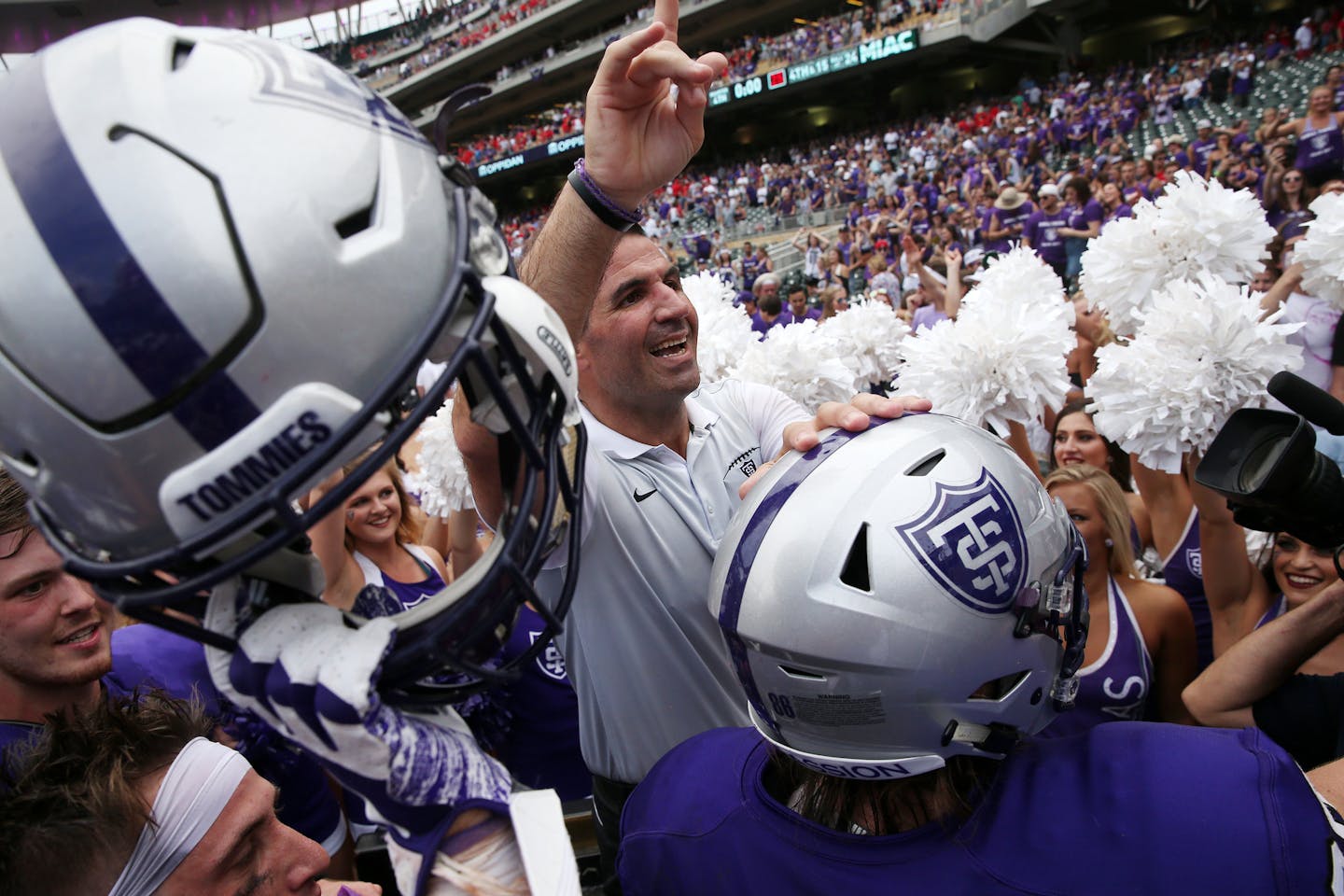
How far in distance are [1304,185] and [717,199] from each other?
2472cm

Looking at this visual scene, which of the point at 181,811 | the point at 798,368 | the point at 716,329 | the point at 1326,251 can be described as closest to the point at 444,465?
the point at 716,329

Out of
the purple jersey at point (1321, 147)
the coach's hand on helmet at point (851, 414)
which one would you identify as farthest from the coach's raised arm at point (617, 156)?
the purple jersey at point (1321, 147)

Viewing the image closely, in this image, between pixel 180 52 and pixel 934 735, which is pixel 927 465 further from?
pixel 180 52

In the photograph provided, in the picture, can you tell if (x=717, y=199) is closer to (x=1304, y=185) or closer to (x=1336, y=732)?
(x=1304, y=185)

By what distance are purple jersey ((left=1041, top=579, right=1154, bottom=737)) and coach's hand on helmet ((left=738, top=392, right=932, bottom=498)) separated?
1363mm

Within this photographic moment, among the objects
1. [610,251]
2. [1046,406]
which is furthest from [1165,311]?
[610,251]

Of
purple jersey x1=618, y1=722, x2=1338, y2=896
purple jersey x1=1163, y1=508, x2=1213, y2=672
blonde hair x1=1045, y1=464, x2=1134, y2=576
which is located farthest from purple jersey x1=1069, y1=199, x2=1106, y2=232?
purple jersey x1=618, y1=722, x2=1338, y2=896

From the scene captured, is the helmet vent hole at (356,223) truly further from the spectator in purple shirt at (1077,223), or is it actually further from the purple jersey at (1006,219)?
the purple jersey at (1006,219)

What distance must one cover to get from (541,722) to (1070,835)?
230cm

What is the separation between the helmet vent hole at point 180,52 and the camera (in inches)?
34.1

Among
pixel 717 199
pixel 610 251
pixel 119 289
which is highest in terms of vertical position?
pixel 119 289

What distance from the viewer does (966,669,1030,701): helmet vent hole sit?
147 cm

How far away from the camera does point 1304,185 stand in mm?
6875

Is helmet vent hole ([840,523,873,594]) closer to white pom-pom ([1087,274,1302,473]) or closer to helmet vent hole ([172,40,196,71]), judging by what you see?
helmet vent hole ([172,40,196,71])
